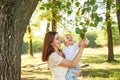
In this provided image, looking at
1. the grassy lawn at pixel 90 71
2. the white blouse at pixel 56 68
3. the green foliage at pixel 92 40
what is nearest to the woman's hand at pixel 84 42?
the white blouse at pixel 56 68

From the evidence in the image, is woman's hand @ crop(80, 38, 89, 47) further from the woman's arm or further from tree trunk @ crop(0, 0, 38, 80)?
tree trunk @ crop(0, 0, 38, 80)

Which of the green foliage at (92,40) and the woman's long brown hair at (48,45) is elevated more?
the woman's long brown hair at (48,45)

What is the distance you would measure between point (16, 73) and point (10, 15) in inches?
33.3

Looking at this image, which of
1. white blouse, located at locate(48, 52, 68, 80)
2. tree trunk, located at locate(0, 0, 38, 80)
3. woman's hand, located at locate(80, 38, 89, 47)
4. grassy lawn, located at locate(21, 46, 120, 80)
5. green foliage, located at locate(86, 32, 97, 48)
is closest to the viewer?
tree trunk, located at locate(0, 0, 38, 80)

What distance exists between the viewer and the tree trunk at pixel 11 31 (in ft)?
16.4

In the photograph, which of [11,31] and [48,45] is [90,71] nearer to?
[48,45]

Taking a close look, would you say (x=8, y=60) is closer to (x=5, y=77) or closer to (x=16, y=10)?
(x=5, y=77)

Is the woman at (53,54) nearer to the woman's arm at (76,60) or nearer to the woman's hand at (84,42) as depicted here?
the woman's arm at (76,60)

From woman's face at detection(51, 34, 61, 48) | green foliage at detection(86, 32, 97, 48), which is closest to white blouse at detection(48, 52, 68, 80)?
woman's face at detection(51, 34, 61, 48)

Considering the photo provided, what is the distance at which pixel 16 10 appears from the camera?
504cm

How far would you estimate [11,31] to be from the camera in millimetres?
5066

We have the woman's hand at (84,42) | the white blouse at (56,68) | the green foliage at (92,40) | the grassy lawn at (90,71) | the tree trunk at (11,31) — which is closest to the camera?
the tree trunk at (11,31)

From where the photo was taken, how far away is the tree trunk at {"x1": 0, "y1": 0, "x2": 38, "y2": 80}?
196 inches

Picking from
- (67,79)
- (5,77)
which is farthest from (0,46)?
(67,79)
